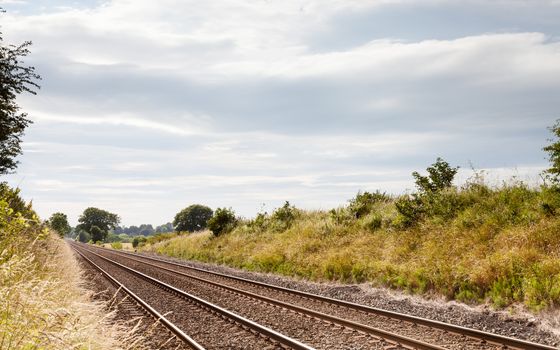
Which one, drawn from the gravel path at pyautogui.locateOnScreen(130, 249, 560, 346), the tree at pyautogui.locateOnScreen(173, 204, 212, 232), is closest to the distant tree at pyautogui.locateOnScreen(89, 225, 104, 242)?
the tree at pyautogui.locateOnScreen(173, 204, 212, 232)

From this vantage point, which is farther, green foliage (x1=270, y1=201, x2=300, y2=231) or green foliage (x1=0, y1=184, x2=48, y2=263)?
green foliage (x1=270, y1=201, x2=300, y2=231)

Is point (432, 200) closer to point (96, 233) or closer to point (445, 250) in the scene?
point (445, 250)

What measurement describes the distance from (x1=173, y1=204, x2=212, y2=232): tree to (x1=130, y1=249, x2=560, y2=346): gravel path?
95.2 meters

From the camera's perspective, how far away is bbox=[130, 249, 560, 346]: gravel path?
915 cm

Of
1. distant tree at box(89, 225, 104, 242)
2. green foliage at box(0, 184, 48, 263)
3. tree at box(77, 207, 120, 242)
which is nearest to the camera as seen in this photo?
Result: green foliage at box(0, 184, 48, 263)

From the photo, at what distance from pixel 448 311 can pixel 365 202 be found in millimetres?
12480

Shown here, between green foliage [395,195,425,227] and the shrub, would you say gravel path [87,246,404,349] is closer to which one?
green foliage [395,195,425,227]

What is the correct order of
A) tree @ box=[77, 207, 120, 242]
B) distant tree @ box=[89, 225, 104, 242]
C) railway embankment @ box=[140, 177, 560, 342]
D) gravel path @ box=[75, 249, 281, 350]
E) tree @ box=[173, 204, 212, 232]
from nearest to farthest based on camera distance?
gravel path @ box=[75, 249, 281, 350]
railway embankment @ box=[140, 177, 560, 342]
tree @ box=[173, 204, 212, 232]
distant tree @ box=[89, 225, 104, 242]
tree @ box=[77, 207, 120, 242]

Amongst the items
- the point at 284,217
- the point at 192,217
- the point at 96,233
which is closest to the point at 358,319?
the point at 284,217

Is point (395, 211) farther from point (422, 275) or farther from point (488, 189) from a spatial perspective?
point (422, 275)

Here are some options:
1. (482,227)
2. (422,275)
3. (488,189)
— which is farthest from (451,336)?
(488,189)

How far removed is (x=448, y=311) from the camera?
36.9 ft

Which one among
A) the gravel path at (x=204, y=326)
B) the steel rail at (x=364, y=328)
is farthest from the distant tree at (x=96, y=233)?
the steel rail at (x=364, y=328)

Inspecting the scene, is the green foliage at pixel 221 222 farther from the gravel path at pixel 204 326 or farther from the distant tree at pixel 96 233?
the distant tree at pixel 96 233
